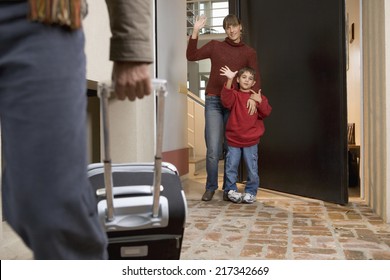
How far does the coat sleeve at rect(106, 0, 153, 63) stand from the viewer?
0.74m

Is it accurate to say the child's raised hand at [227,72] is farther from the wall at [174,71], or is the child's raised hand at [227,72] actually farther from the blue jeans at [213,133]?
the wall at [174,71]

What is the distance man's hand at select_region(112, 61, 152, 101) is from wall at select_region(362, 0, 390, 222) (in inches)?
70.8

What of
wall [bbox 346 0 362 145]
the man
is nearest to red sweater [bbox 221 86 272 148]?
wall [bbox 346 0 362 145]

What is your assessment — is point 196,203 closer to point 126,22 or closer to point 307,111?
point 307,111

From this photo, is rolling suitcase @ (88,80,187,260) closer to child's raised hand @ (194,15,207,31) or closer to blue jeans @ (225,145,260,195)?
blue jeans @ (225,145,260,195)

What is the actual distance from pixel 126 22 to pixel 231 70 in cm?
233

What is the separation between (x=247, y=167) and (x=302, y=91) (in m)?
0.64

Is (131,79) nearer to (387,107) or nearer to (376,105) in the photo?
(387,107)

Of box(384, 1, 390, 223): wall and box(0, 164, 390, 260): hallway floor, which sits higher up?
box(384, 1, 390, 223): wall

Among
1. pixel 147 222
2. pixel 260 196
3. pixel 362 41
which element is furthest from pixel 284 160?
pixel 147 222

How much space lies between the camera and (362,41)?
2807mm

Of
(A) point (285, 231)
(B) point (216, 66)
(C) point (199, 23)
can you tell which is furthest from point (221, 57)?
(A) point (285, 231)

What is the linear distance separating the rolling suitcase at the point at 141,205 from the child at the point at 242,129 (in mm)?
1750

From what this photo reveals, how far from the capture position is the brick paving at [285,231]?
174cm
